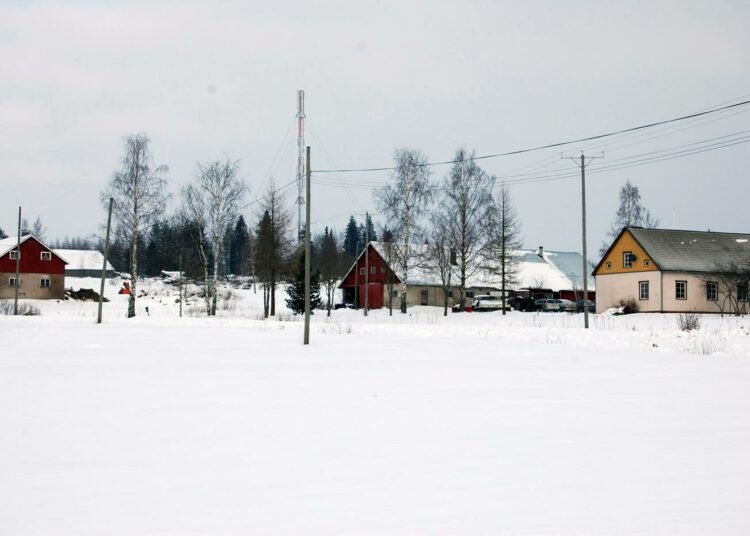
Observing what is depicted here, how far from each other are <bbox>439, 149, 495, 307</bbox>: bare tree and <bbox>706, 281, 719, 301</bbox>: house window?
1561 cm

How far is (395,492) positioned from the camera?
5836 millimetres

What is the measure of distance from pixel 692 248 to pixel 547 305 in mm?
13555

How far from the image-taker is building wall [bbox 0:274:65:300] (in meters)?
61.6

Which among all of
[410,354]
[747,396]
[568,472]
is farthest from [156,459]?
[410,354]

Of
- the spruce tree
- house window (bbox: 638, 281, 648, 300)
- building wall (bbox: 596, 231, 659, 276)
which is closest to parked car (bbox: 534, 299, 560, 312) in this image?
building wall (bbox: 596, 231, 659, 276)

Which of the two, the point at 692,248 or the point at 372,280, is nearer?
the point at 692,248

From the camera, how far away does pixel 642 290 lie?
47375mm

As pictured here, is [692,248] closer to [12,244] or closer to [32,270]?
[32,270]

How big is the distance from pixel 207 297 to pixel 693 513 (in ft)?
140

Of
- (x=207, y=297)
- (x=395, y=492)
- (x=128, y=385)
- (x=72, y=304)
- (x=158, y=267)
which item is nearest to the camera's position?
(x=395, y=492)

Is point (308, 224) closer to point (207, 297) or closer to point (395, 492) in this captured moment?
point (395, 492)

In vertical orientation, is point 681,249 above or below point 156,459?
above

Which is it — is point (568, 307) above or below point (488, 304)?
below

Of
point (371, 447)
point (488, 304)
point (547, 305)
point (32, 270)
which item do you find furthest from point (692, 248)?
point (32, 270)
